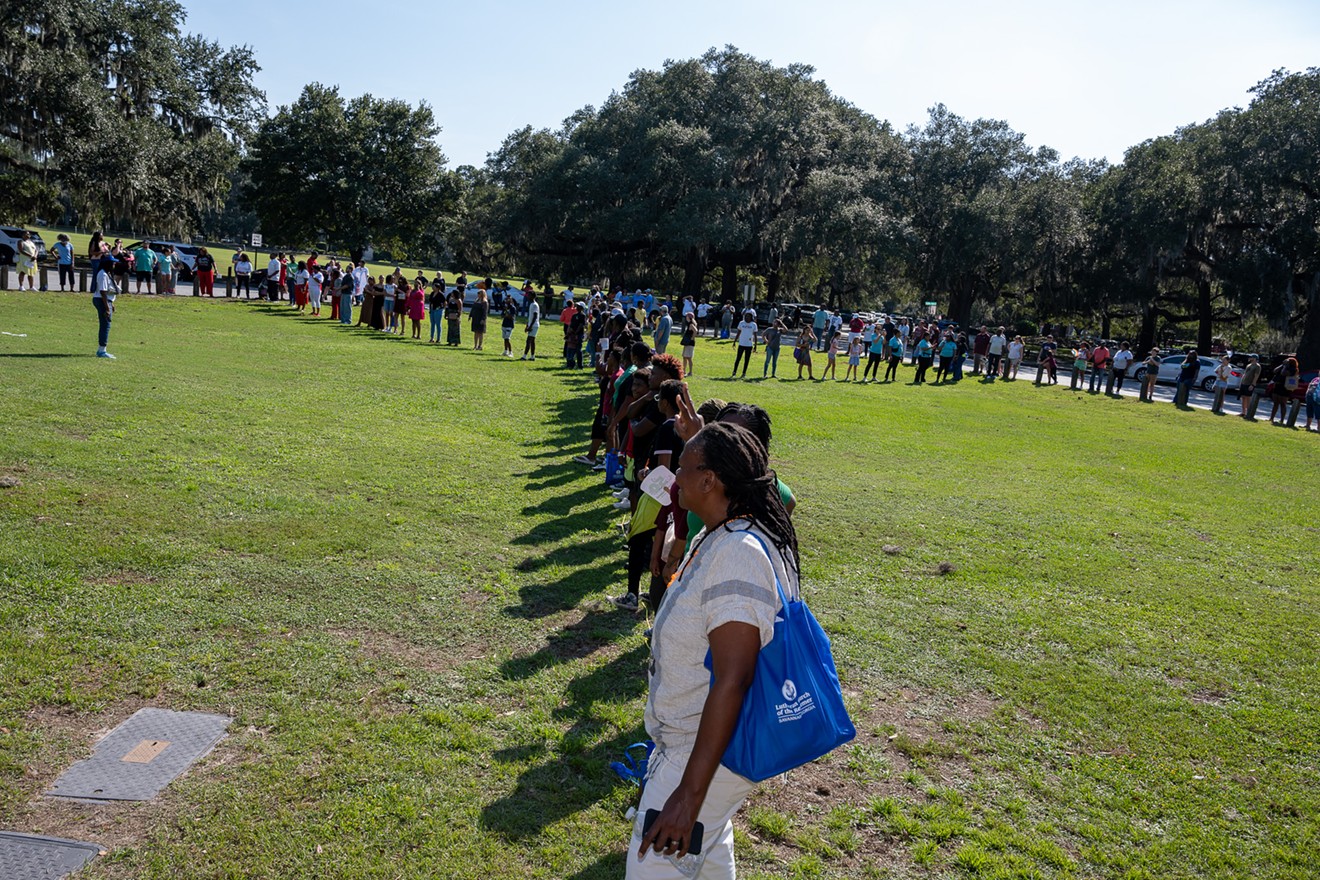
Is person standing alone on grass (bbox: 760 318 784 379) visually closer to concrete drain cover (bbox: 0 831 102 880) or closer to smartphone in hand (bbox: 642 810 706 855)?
concrete drain cover (bbox: 0 831 102 880)

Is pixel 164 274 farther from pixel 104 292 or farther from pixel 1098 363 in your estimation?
pixel 1098 363

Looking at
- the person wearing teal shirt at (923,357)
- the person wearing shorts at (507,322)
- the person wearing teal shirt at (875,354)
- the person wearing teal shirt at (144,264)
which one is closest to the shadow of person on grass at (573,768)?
the person wearing shorts at (507,322)

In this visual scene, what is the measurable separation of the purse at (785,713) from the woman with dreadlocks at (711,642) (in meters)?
0.04

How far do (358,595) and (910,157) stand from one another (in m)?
46.5

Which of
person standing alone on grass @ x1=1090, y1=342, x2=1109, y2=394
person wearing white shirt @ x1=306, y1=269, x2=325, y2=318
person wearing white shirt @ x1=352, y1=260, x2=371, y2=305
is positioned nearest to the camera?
person wearing white shirt @ x1=352, y1=260, x2=371, y2=305

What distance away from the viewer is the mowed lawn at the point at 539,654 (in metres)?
4.13

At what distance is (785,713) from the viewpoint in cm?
241

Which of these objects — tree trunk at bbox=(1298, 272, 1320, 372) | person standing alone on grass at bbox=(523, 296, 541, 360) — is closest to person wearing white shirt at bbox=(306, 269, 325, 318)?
person standing alone on grass at bbox=(523, 296, 541, 360)

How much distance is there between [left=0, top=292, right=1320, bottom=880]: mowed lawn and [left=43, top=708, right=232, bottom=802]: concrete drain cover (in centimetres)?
9

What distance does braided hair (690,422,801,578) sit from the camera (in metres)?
2.65

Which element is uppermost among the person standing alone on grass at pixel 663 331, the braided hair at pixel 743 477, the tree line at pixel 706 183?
the tree line at pixel 706 183

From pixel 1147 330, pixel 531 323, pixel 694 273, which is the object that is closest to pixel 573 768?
pixel 531 323

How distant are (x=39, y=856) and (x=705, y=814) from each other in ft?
9.54

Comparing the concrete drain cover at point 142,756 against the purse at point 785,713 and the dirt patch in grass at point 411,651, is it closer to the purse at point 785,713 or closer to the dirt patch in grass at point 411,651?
the dirt patch in grass at point 411,651
